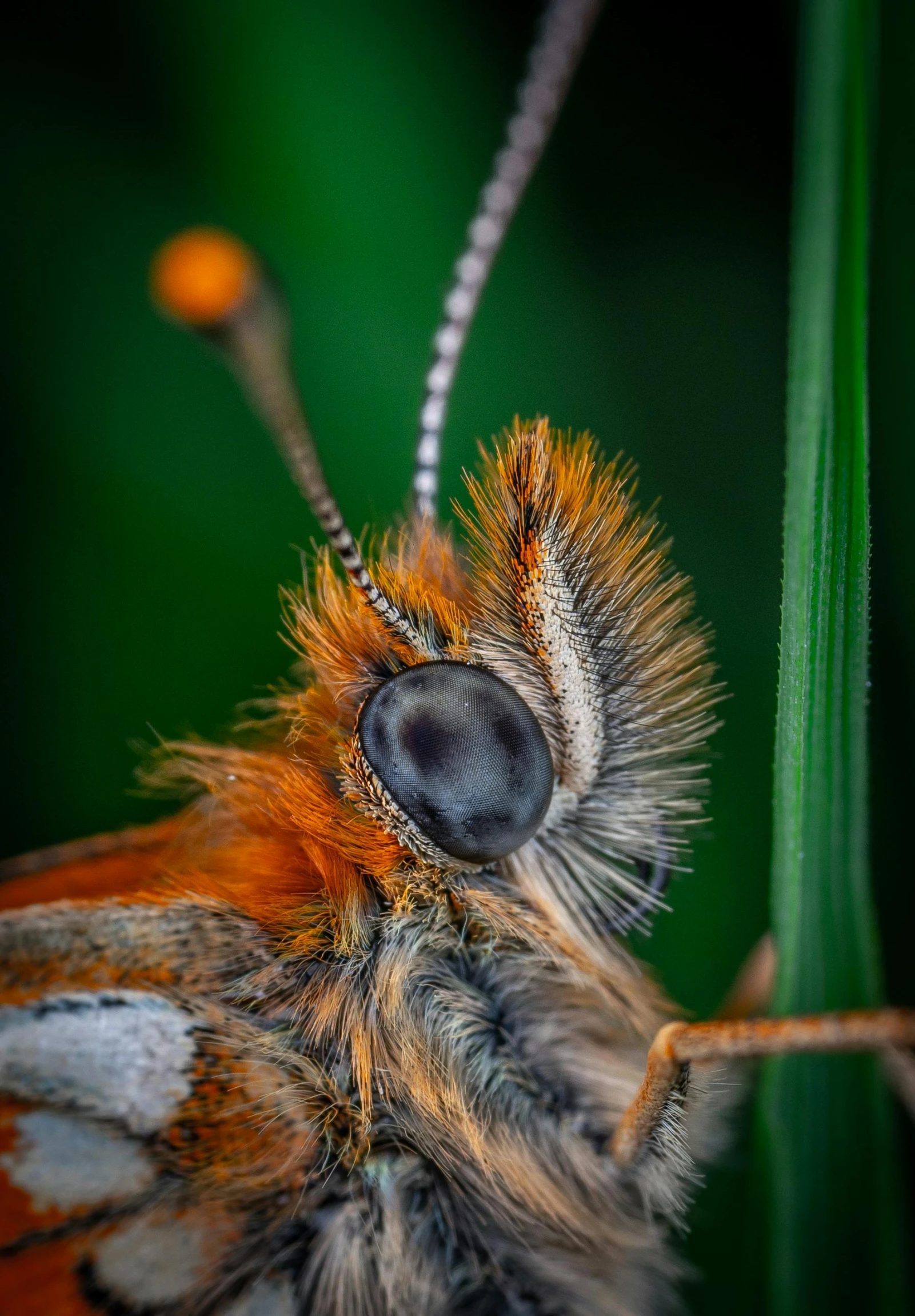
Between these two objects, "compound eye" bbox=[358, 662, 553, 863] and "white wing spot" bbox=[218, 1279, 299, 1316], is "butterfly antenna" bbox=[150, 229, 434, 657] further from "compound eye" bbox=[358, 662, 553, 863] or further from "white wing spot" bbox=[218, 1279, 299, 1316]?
"white wing spot" bbox=[218, 1279, 299, 1316]

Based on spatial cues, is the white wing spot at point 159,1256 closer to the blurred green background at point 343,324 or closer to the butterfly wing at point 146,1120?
the butterfly wing at point 146,1120

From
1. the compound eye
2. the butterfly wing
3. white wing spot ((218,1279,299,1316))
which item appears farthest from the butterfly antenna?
white wing spot ((218,1279,299,1316))

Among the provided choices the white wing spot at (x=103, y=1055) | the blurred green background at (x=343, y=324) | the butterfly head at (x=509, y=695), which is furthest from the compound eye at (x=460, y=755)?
the blurred green background at (x=343, y=324)

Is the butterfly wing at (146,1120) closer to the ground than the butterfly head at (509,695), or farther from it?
closer to the ground

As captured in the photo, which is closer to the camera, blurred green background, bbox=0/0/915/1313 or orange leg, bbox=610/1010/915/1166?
orange leg, bbox=610/1010/915/1166

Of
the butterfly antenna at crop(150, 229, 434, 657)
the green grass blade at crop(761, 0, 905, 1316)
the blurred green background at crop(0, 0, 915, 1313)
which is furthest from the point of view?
the blurred green background at crop(0, 0, 915, 1313)

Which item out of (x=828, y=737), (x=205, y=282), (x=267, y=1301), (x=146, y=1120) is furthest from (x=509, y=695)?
(x=267, y=1301)

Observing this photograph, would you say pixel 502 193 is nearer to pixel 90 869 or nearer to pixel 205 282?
pixel 205 282
